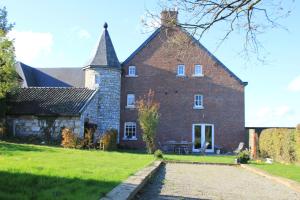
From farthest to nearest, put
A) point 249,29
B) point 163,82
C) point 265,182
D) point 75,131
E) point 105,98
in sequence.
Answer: point 163,82
point 105,98
point 75,131
point 265,182
point 249,29

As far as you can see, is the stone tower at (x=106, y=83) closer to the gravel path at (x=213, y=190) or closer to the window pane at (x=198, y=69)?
the window pane at (x=198, y=69)

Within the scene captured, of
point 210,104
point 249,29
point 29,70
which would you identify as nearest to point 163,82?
point 210,104

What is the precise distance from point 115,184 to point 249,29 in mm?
4540

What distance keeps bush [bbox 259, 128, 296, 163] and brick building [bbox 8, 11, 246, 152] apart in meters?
9.73

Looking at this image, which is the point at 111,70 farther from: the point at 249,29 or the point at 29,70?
the point at 249,29

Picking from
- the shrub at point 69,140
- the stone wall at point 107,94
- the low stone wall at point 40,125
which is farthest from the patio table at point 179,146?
the shrub at point 69,140

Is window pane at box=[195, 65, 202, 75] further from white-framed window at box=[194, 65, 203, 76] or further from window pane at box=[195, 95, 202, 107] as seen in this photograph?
window pane at box=[195, 95, 202, 107]

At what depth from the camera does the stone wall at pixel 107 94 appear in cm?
3503

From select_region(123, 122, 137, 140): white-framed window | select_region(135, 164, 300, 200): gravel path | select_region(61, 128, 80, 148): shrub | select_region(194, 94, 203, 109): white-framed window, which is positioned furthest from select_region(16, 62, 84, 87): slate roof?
select_region(135, 164, 300, 200): gravel path

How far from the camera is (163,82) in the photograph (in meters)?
37.5

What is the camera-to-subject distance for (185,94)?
37.3m

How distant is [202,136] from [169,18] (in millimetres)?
27682

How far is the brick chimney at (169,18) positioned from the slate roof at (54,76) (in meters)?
32.6

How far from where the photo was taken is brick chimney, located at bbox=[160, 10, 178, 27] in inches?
377
